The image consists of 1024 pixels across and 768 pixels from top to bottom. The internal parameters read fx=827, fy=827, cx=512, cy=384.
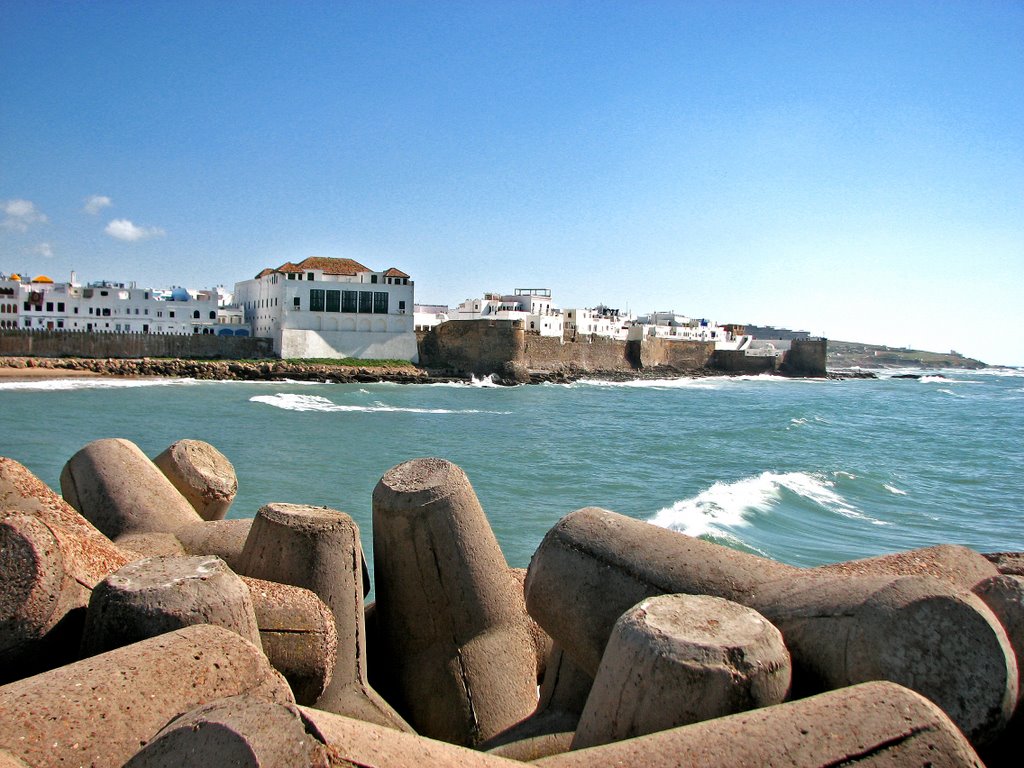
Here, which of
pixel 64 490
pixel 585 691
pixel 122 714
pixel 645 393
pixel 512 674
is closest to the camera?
pixel 122 714

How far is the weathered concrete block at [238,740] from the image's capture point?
2145mm

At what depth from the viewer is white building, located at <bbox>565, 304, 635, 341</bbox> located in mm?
83062

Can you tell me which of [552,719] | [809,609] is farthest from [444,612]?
[809,609]

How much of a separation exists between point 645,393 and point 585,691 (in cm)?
5667

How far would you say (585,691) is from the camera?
4.46 m

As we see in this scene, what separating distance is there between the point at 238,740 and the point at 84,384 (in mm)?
49868

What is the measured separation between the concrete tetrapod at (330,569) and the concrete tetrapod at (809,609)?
3.38 feet

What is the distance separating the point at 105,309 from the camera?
65188mm

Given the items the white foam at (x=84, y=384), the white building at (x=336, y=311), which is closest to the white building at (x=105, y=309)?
the white building at (x=336, y=311)

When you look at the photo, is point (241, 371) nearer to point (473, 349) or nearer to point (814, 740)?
point (473, 349)

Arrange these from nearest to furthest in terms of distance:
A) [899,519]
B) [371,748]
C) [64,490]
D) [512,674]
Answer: [371,748], [512,674], [64,490], [899,519]

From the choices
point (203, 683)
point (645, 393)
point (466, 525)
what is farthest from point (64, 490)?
point (645, 393)

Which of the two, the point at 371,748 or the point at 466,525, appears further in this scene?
the point at 466,525

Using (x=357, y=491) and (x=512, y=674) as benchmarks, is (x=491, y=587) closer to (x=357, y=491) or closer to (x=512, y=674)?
(x=512, y=674)
